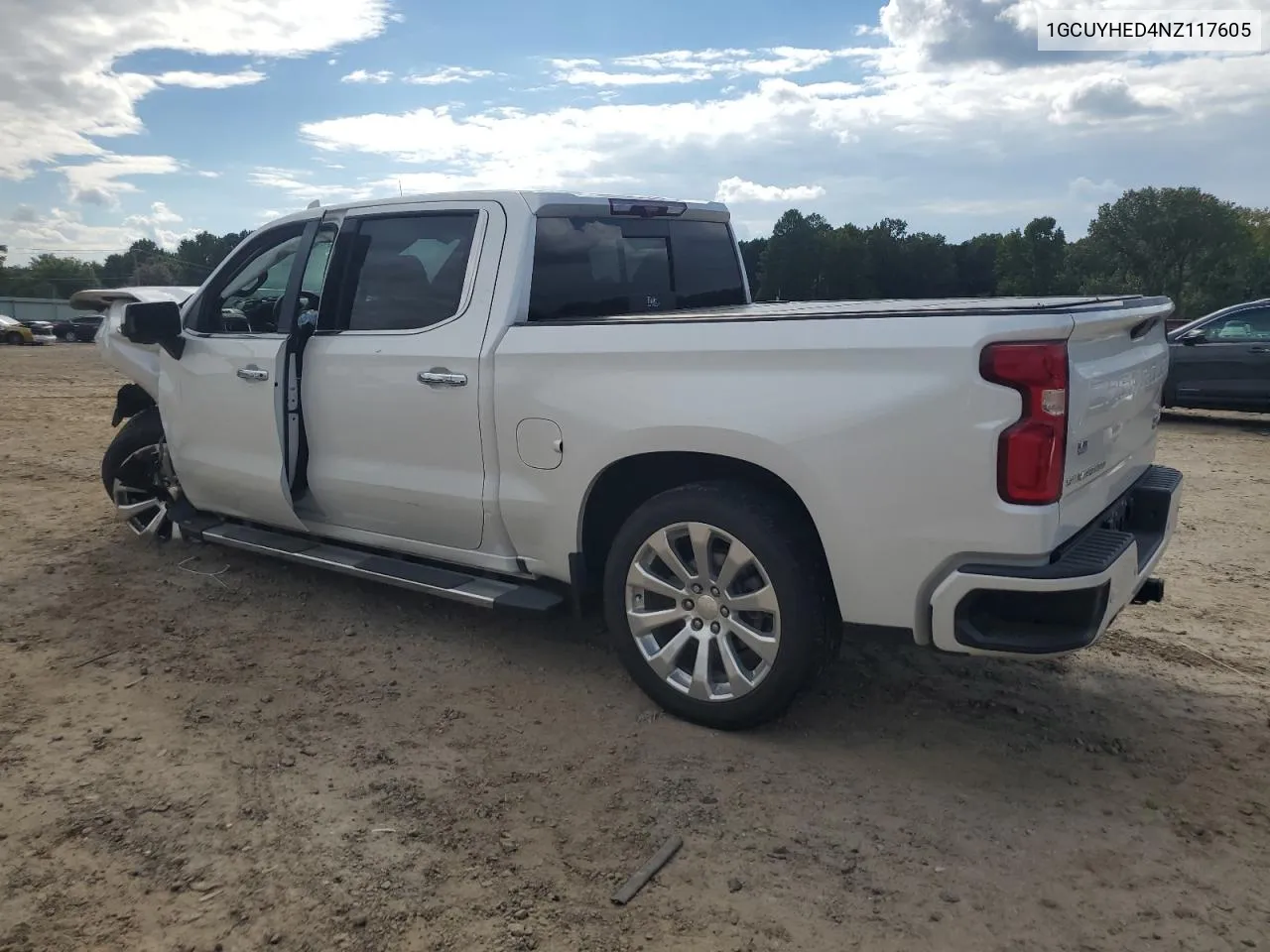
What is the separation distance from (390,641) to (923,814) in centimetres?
254

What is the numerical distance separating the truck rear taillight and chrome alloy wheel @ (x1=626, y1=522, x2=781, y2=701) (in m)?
0.90

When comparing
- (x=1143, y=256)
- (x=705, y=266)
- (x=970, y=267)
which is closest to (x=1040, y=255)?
(x=1143, y=256)

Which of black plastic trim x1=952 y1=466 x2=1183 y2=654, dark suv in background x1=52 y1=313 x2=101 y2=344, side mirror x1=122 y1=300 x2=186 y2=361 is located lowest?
dark suv in background x1=52 y1=313 x2=101 y2=344

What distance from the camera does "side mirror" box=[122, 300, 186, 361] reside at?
5195 mm

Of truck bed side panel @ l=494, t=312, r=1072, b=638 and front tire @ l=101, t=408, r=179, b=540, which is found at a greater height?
truck bed side panel @ l=494, t=312, r=1072, b=638

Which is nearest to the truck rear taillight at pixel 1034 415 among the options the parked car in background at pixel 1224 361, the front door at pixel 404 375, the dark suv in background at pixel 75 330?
the front door at pixel 404 375

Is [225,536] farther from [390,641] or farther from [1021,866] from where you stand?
[1021,866]

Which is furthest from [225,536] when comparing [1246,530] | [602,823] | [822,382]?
[1246,530]

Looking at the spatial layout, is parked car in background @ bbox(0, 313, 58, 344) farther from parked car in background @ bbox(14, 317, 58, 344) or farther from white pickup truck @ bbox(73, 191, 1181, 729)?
white pickup truck @ bbox(73, 191, 1181, 729)

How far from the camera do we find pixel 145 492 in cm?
624

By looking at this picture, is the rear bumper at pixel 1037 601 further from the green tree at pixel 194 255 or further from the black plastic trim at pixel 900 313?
the green tree at pixel 194 255

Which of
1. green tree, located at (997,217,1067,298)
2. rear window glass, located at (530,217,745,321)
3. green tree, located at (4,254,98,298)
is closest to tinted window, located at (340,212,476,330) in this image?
rear window glass, located at (530,217,745,321)

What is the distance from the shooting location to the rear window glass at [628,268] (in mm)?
4332

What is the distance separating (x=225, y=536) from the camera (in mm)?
5371
